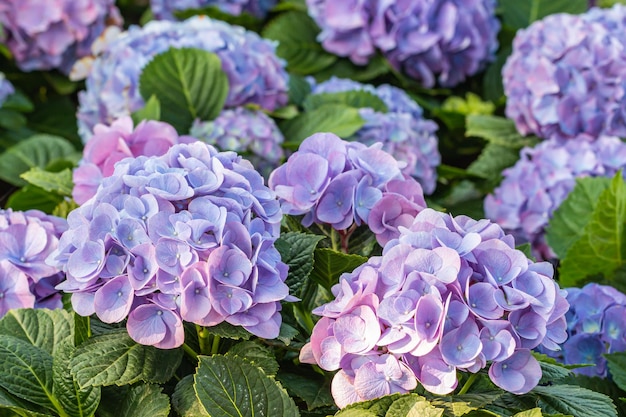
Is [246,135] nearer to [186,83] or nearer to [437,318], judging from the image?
[186,83]

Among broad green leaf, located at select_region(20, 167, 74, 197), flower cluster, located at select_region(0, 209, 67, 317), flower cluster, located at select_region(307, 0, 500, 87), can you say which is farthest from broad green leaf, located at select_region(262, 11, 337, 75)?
flower cluster, located at select_region(0, 209, 67, 317)

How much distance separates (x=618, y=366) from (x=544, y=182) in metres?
0.70

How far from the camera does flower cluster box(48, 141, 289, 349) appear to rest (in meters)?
0.91

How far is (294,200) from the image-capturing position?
1077 millimetres

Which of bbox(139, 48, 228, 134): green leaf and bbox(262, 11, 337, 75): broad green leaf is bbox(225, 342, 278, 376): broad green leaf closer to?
bbox(139, 48, 228, 134): green leaf

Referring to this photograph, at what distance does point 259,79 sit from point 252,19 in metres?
0.75

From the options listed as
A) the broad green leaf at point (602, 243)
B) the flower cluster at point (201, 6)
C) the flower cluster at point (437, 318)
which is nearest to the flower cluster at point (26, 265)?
the flower cluster at point (437, 318)

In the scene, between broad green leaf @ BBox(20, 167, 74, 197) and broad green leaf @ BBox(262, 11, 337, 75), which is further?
broad green leaf @ BBox(262, 11, 337, 75)

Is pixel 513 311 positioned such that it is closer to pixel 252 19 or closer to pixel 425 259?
pixel 425 259

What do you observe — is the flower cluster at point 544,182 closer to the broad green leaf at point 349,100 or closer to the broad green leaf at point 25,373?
the broad green leaf at point 349,100

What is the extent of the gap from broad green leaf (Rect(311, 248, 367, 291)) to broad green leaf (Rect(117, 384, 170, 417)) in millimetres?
241

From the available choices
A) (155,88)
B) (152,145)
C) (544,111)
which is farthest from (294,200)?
(544,111)

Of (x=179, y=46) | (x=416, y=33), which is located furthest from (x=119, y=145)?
(x=416, y=33)

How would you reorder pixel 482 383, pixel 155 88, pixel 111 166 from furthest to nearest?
pixel 155 88 < pixel 111 166 < pixel 482 383
